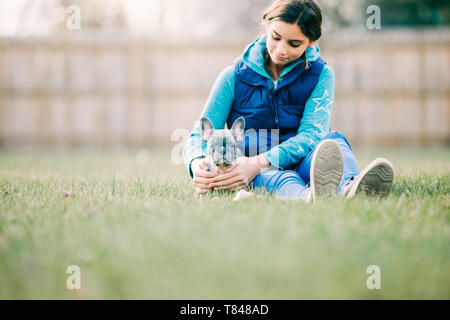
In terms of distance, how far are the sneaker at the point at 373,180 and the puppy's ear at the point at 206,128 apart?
1.14 metres

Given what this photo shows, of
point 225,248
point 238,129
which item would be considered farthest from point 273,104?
point 225,248

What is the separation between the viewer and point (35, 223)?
2.21 meters

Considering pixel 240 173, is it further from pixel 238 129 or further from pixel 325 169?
pixel 325 169

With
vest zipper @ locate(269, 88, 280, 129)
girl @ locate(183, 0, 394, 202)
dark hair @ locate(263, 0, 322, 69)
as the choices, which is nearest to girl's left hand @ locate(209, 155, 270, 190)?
girl @ locate(183, 0, 394, 202)

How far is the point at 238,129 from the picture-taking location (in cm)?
324

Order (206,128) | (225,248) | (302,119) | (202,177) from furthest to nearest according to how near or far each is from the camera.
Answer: (302,119), (206,128), (202,177), (225,248)

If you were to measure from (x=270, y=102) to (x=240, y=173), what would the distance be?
732 millimetres

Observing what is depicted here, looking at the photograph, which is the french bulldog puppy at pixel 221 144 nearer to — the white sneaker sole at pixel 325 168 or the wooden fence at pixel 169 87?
the white sneaker sole at pixel 325 168

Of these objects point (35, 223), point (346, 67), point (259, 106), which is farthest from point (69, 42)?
point (35, 223)

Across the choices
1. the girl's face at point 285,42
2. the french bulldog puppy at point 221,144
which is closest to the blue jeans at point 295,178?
the french bulldog puppy at point 221,144

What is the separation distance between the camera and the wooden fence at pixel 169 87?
911 cm

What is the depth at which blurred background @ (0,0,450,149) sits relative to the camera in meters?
9.11

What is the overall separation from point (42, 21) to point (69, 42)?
14.2 feet
